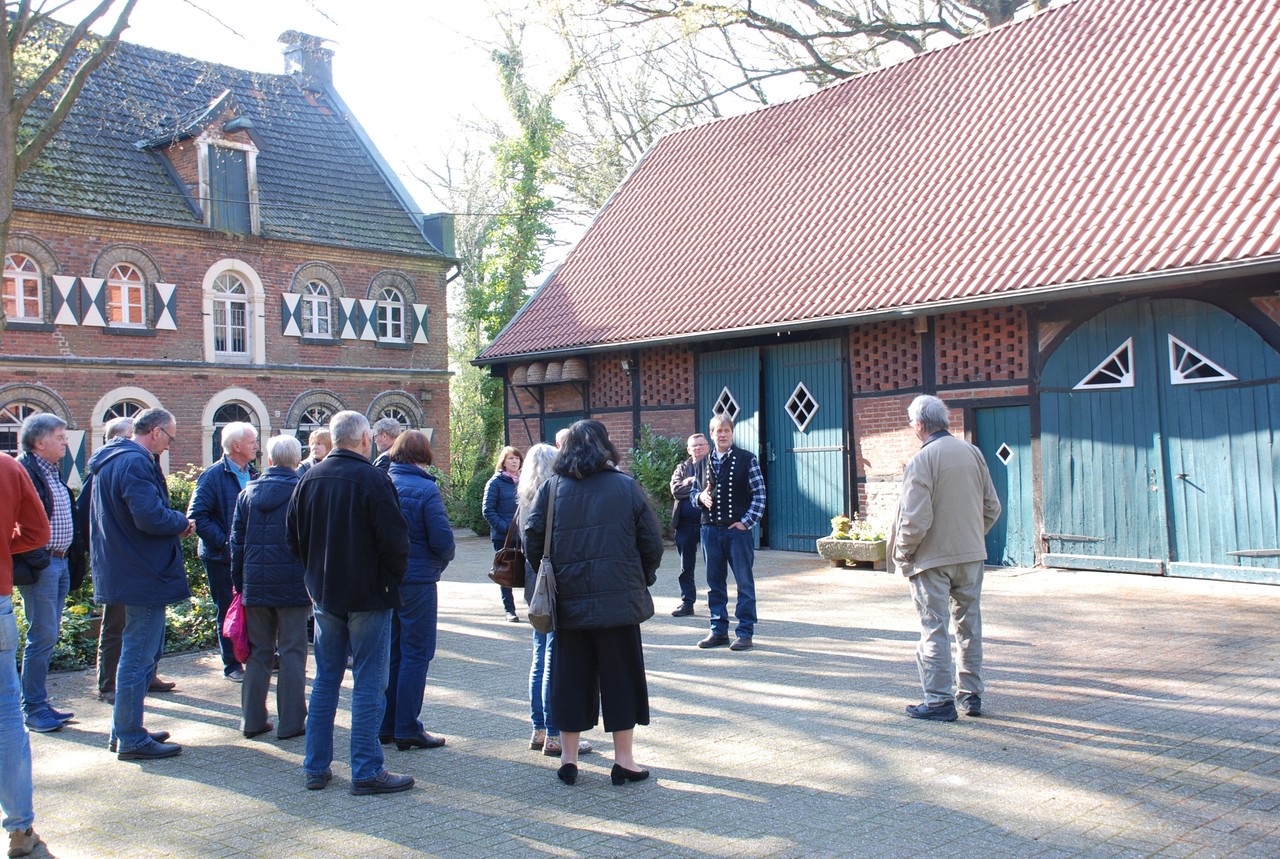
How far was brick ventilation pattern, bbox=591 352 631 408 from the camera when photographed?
18266mm

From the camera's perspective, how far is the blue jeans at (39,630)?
264 inches

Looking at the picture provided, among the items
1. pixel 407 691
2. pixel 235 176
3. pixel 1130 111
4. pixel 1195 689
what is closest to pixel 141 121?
pixel 235 176

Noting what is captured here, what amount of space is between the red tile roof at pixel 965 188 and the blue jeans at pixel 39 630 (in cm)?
943

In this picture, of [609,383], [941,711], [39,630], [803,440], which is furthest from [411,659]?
[609,383]

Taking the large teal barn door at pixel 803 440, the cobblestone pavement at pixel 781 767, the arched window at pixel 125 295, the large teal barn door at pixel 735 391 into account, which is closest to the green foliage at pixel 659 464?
the large teal barn door at pixel 735 391

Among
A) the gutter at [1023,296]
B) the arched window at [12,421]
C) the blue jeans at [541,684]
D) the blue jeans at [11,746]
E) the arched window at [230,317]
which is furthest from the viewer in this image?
the arched window at [230,317]

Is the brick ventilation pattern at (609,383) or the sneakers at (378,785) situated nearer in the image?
the sneakers at (378,785)

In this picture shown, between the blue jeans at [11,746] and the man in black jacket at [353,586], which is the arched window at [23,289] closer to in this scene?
the man in black jacket at [353,586]

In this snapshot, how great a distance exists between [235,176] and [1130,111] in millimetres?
16867

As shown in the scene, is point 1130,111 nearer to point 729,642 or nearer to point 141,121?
point 729,642

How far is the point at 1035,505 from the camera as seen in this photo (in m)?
12.9

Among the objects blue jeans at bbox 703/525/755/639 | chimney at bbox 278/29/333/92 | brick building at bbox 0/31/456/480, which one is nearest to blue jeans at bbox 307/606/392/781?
blue jeans at bbox 703/525/755/639

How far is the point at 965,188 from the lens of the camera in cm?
1449

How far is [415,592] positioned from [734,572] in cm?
328
